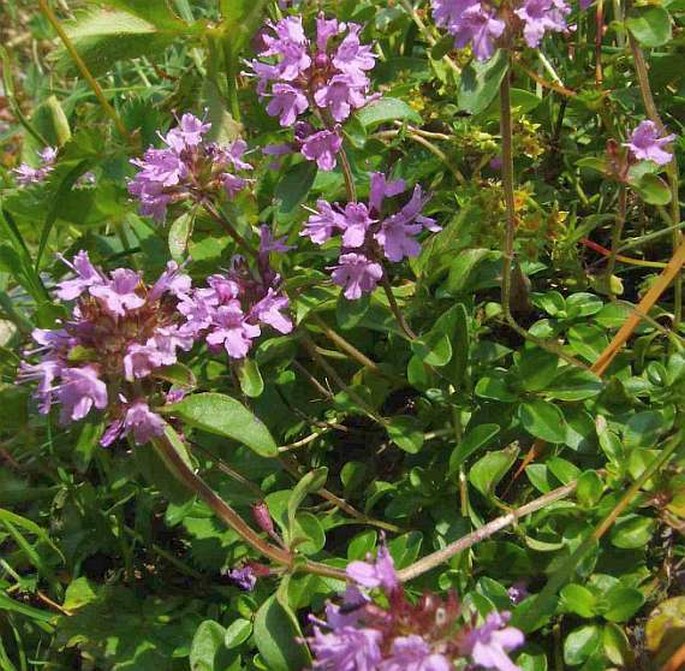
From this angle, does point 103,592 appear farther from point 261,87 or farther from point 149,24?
point 149,24

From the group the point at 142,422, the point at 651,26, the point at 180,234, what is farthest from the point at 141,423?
the point at 651,26

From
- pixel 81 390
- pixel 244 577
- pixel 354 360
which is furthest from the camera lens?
pixel 354 360

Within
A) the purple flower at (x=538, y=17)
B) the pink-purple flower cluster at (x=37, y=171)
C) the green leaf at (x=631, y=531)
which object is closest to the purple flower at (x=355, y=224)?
the purple flower at (x=538, y=17)

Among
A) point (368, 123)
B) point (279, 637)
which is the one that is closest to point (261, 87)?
point (368, 123)

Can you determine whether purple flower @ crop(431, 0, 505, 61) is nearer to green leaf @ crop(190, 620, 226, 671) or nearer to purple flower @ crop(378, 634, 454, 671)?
purple flower @ crop(378, 634, 454, 671)

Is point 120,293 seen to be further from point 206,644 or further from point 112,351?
point 206,644

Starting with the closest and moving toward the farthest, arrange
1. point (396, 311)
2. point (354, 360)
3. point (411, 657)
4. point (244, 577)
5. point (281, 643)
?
point (411, 657), point (281, 643), point (396, 311), point (244, 577), point (354, 360)

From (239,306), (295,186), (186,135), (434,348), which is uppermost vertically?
(186,135)
